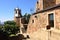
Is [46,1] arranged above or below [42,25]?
above

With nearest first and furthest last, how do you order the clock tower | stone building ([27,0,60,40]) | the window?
stone building ([27,0,60,40]) → the window → the clock tower

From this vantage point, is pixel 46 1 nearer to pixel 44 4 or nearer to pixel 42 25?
pixel 44 4

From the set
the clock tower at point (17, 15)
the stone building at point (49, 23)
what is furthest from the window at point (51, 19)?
the clock tower at point (17, 15)

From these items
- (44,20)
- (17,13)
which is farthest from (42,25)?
(17,13)

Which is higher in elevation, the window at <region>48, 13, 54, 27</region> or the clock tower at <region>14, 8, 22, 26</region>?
the clock tower at <region>14, 8, 22, 26</region>

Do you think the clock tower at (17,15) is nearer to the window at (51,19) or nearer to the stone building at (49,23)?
the stone building at (49,23)

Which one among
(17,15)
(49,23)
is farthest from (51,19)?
(17,15)

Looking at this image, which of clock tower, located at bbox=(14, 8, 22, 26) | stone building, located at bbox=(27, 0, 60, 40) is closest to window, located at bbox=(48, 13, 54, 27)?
stone building, located at bbox=(27, 0, 60, 40)

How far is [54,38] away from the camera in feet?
30.2

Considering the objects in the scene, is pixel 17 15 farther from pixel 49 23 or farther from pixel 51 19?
pixel 51 19

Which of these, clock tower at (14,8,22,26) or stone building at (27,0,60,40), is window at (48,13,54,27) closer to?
stone building at (27,0,60,40)

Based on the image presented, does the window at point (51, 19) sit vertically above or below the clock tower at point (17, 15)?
below

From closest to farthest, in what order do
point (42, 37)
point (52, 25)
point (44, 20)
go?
point (42, 37) < point (52, 25) < point (44, 20)

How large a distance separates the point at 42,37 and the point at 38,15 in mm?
5589
